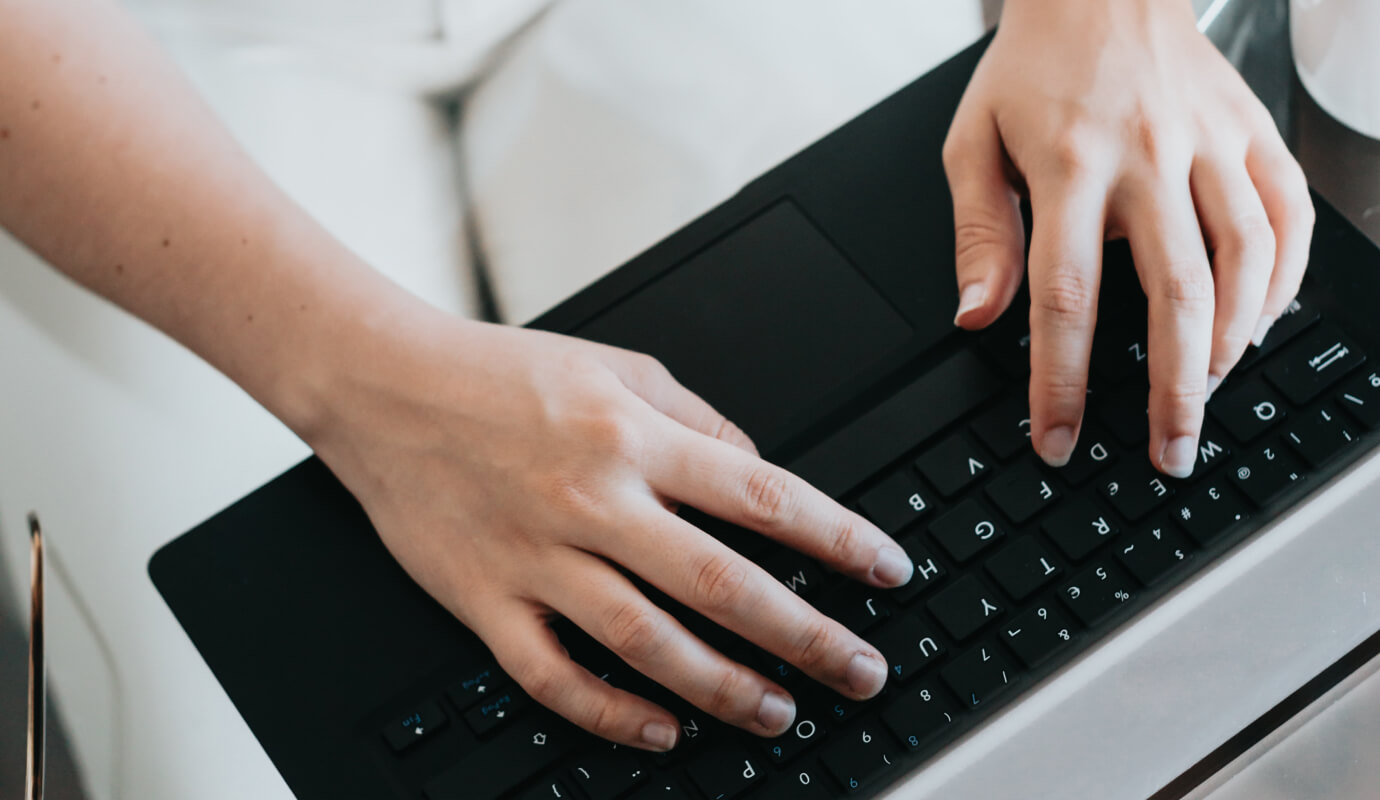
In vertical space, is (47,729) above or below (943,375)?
above

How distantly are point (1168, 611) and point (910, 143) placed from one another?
10.0 inches

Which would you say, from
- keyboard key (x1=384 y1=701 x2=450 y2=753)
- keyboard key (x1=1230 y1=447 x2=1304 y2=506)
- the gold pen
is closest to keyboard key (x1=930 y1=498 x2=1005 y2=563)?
keyboard key (x1=1230 y1=447 x2=1304 y2=506)

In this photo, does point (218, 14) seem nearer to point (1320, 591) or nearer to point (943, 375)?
point (943, 375)

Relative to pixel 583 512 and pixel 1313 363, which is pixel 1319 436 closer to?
pixel 1313 363

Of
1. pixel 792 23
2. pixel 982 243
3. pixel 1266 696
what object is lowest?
pixel 1266 696

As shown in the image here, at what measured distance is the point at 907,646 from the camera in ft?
1.33

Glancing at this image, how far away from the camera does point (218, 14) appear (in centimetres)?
60

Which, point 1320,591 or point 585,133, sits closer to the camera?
point 1320,591

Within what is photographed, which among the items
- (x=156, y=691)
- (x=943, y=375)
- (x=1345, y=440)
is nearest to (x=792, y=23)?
(x=943, y=375)

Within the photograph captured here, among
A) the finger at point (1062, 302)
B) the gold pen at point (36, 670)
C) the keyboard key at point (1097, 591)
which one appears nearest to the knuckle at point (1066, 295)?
the finger at point (1062, 302)

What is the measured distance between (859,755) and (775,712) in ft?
0.12

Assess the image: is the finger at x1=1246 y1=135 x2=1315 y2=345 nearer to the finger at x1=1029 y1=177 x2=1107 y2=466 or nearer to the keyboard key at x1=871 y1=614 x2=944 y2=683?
the finger at x1=1029 y1=177 x2=1107 y2=466

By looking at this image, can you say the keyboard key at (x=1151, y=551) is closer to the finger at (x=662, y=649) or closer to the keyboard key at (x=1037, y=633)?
the keyboard key at (x=1037, y=633)

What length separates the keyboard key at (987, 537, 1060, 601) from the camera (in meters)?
0.41
